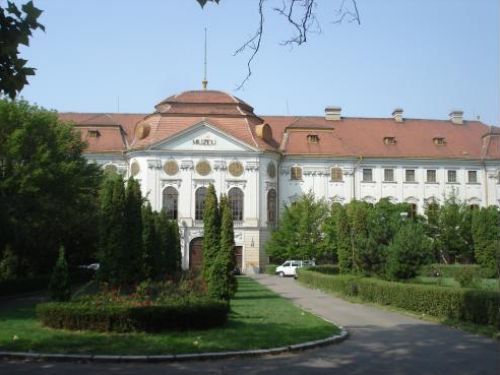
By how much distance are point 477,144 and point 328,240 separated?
78.1ft

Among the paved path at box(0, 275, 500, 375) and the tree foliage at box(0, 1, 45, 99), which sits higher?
the tree foliage at box(0, 1, 45, 99)

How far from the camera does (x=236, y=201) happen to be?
59.1 metres

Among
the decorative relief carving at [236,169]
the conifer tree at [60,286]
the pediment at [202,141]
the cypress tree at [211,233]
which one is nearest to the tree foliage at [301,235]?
the decorative relief carving at [236,169]

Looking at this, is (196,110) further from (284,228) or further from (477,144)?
(477,144)

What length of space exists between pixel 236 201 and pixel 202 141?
21.2 feet

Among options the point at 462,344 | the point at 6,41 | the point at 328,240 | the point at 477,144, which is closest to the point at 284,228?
the point at 328,240

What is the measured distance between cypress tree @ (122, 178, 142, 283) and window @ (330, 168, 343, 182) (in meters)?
42.0

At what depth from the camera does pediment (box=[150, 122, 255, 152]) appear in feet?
190

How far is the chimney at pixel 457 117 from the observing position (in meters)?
71.5

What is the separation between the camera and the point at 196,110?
5897 cm

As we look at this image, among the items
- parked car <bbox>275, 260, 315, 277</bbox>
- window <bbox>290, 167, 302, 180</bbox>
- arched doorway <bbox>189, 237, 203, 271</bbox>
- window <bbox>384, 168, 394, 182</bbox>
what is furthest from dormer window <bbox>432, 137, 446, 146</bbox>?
arched doorway <bbox>189, 237, 203, 271</bbox>

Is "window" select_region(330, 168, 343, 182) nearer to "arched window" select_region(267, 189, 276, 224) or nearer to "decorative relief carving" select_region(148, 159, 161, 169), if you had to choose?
"arched window" select_region(267, 189, 276, 224)

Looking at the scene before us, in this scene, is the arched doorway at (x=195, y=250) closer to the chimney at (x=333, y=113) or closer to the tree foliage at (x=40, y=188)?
the tree foliage at (x=40, y=188)

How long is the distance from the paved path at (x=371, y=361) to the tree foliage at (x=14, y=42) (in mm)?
5932
